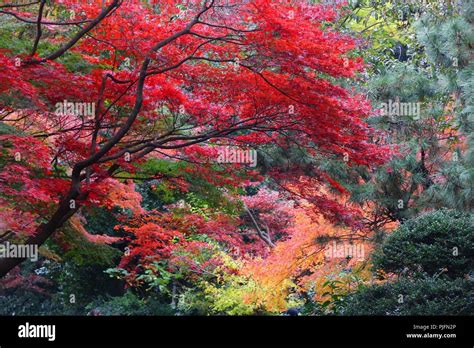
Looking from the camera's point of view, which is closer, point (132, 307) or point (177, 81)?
point (177, 81)

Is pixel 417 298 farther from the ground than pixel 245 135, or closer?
closer

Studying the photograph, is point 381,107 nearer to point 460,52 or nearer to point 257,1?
point 460,52

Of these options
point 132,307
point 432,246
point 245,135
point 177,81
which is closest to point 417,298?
point 432,246

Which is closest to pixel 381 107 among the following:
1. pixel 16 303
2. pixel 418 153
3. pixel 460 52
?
pixel 418 153

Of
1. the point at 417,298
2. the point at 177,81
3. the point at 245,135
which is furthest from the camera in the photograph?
the point at 245,135

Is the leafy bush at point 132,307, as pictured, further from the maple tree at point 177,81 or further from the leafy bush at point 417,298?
the leafy bush at point 417,298

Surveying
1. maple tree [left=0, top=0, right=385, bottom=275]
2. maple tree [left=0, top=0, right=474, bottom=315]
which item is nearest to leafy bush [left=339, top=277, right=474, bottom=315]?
maple tree [left=0, top=0, right=474, bottom=315]

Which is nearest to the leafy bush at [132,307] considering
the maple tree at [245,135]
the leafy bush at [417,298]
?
the maple tree at [245,135]

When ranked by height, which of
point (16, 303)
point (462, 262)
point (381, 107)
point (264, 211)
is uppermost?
point (381, 107)

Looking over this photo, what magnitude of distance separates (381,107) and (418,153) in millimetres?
785

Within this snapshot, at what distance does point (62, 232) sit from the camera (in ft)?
28.1

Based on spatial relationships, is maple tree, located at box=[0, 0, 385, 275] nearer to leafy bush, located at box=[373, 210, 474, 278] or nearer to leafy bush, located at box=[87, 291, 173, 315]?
leafy bush, located at box=[373, 210, 474, 278]

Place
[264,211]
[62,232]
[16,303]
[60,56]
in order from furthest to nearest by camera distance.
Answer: [16,303]
[264,211]
[62,232]
[60,56]

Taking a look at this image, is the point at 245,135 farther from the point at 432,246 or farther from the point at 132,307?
the point at 132,307
